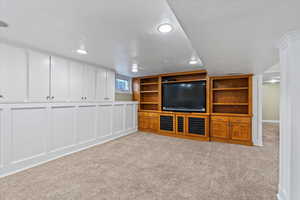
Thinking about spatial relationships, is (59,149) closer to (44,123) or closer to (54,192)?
(44,123)

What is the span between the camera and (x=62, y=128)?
298cm

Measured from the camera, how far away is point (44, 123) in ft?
8.75

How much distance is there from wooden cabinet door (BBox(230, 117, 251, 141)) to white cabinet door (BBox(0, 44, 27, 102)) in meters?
4.93

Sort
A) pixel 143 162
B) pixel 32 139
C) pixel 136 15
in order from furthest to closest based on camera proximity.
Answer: pixel 143 162 < pixel 32 139 < pixel 136 15

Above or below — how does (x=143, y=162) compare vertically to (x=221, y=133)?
below

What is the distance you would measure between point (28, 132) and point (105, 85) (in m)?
2.12

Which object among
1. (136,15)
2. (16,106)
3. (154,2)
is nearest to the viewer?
(154,2)

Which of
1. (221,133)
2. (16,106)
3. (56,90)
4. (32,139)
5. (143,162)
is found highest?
(56,90)

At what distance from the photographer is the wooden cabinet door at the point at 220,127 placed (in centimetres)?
391

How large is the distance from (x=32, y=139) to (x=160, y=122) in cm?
352

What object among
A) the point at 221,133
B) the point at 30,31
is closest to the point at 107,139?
the point at 30,31

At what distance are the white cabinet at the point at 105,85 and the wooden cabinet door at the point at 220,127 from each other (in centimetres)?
327

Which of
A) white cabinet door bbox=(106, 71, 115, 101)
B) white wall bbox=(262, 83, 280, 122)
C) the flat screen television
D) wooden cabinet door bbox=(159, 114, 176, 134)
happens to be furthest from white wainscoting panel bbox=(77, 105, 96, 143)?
white wall bbox=(262, 83, 280, 122)

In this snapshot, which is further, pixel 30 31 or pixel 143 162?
pixel 143 162
